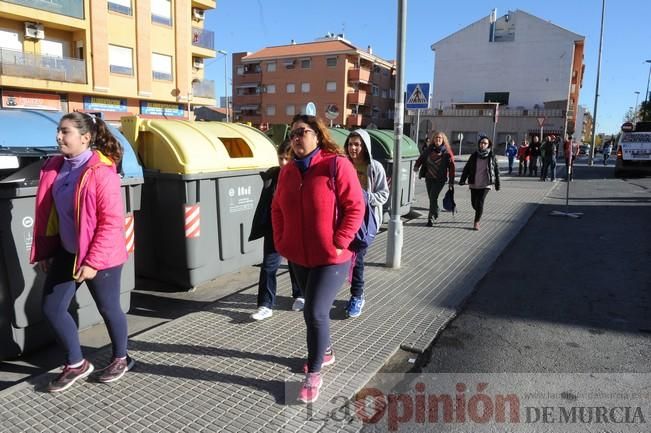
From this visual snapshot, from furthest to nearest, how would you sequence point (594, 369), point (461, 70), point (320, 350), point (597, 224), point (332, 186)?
point (461, 70) → point (597, 224) → point (594, 369) → point (320, 350) → point (332, 186)

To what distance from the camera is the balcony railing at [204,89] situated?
3231cm

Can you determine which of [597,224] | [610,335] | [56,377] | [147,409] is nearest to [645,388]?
[610,335]

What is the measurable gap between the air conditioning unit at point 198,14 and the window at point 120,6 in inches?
281

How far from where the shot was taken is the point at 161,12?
29.0 meters

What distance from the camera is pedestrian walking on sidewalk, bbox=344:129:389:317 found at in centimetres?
430

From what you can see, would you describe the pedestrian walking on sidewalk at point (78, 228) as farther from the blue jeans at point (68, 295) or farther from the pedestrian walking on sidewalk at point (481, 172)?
the pedestrian walking on sidewalk at point (481, 172)

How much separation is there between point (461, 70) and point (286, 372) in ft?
182

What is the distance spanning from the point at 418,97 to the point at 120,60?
24081 millimetres

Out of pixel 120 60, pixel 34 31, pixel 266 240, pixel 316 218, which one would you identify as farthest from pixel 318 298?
pixel 120 60

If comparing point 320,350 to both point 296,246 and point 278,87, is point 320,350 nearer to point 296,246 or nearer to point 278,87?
point 296,246

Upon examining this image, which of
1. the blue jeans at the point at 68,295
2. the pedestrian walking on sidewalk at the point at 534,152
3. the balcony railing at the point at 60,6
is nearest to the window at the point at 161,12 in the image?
the balcony railing at the point at 60,6

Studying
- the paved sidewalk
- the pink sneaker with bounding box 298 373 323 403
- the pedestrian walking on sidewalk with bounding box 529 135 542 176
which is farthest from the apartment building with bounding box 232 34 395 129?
the pink sneaker with bounding box 298 373 323 403

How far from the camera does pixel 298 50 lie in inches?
2264

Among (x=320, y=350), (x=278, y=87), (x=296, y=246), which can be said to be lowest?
(x=320, y=350)
